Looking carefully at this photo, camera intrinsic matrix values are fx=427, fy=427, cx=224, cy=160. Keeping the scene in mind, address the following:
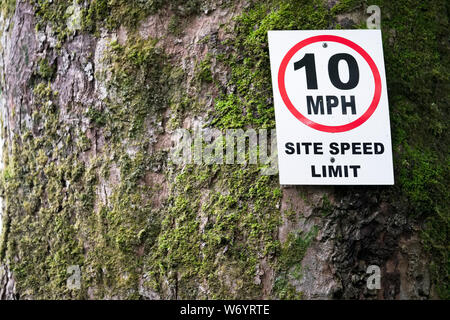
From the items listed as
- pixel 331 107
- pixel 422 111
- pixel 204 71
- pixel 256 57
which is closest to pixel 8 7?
pixel 204 71

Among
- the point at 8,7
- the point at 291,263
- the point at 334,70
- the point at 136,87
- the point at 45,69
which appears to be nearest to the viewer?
the point at 291,263

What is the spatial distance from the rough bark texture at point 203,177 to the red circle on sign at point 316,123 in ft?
0.22

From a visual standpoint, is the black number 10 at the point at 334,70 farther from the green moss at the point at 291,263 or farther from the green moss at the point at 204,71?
the green moss at the point at 291,263

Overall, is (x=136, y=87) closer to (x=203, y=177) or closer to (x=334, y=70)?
(x=203, y=177)

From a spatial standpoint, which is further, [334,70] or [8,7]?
[8,7]

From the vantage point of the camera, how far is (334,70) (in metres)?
1.82

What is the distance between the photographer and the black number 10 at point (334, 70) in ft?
5.95

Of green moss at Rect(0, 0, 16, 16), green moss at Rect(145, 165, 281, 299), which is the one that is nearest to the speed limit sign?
green moss at Rect(145, 165, 281, 299)

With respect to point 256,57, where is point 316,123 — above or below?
below

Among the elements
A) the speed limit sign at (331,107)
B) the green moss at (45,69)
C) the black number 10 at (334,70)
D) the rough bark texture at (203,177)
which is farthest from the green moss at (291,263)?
the green moss at (45,69)

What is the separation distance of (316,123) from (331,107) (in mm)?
92

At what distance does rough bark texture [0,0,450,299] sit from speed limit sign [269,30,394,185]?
6 cm
